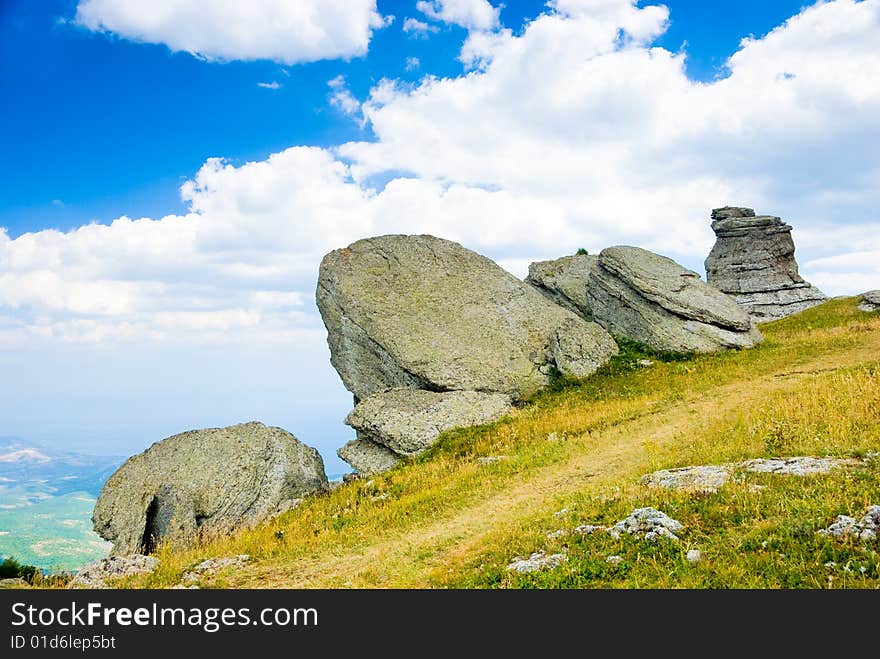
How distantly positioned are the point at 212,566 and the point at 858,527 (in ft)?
45.8

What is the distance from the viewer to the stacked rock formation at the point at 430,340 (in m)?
27.1

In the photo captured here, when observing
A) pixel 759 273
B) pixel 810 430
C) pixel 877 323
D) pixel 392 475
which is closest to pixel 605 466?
pixel 810 430

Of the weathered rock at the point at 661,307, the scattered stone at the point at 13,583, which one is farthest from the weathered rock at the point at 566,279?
the scattered stone at the point at 13,583

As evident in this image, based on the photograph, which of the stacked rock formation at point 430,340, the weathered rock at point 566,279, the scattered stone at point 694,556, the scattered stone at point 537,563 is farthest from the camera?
the weathered rock at point 566,279

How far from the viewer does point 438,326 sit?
106 ft

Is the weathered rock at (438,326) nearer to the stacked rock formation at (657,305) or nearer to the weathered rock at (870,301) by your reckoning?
the stacked rock formation at (657,305)

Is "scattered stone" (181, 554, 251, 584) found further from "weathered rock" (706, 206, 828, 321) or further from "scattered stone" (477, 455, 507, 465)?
"weathered rock" (706, 206, 828, 321)

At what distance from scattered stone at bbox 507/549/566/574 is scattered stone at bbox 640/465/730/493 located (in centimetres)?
387

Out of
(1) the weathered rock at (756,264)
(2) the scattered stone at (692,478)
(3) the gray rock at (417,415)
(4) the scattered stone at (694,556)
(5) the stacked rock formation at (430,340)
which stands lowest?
(4) the scattered stone at (694,556)

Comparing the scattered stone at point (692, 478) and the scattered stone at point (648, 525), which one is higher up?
the scattered stone at point (692, 478)

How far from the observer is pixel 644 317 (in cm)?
3581

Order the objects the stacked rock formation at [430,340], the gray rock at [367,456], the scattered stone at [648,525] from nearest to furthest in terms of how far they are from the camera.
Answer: the scattered stone at [648,525] < the gray rock at [367,456] < the stacked rock formation at [430,340]

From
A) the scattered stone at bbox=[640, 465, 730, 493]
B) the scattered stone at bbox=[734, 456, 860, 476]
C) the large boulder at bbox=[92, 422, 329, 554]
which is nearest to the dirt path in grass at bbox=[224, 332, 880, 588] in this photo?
the scattered stone at bbox=[640, 465, 730, 493]

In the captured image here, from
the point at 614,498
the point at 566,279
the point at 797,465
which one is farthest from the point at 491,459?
the point at 566,279
